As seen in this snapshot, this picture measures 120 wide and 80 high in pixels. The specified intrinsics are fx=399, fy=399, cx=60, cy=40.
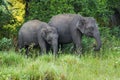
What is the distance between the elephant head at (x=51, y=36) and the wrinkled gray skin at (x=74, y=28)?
447 millimetres

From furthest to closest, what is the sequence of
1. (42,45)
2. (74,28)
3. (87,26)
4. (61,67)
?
(74,28) < (87,26) < (42,45) < (61,67)

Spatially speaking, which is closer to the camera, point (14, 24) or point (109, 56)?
point (109, 56)

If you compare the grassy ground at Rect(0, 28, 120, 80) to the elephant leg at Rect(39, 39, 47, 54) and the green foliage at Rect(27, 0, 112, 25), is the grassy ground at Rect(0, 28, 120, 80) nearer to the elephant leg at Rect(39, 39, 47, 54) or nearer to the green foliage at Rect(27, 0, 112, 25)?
the elephant leg at Rect(39, 39, 47, 54)

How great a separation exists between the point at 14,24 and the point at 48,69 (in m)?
5.77

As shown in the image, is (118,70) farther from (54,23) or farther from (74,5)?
(74,5)

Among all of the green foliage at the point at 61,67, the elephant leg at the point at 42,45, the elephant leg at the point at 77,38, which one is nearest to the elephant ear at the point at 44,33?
the elephant leg at the point at 42,45

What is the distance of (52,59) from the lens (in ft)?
33.6

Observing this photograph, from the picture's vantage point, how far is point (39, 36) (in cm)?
1150

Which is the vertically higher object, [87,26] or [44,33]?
[87,26]

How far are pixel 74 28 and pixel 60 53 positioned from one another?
0.84 metres

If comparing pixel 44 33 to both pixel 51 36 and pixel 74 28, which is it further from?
pixel 74 28

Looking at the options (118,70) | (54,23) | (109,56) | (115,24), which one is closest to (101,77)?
(118,70)

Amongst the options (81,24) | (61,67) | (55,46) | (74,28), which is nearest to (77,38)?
(74,28)

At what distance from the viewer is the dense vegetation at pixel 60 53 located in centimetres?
829
